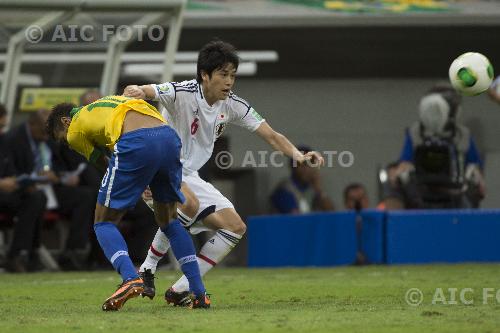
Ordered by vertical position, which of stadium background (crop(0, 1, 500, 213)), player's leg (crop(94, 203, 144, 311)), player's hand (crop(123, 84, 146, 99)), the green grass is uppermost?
stadium background (crop(0, 1, 500, 213))

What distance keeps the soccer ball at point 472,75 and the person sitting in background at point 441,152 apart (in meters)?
4.96

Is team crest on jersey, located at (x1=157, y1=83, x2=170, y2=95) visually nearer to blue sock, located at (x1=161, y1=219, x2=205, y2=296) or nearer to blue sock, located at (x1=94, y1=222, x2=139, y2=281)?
blue sock, located at (x1=161, y1=219, x2=205, y2=296)

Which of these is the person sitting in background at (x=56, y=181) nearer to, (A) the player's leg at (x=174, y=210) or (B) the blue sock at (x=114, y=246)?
(A) the player's leg at (x=174, y=210)

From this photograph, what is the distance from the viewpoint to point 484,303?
8.27 metres

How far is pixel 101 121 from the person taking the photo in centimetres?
795

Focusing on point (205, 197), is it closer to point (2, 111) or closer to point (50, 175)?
point (2, 111)

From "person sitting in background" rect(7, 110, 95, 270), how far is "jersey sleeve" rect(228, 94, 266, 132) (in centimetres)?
574

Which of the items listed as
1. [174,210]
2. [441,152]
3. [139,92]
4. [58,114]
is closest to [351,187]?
[441,152]

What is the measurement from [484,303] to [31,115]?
24.9 ft

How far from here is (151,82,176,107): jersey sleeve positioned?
344 inches

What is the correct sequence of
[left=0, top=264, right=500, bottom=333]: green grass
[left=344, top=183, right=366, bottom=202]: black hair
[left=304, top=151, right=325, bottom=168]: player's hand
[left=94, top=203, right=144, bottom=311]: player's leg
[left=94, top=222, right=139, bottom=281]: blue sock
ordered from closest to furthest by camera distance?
[left=0, top=264, right=500, bottom=333]: green grass, [left=94, top=203, right=144, bottom=311]: player's leg, [left=94, top=222, right=139, bottom=281]: blue sock, [left=304, top=151, right=325, bottom=168]: player's hand, [left=344, top=183, right=366, bottom=202]: black hair

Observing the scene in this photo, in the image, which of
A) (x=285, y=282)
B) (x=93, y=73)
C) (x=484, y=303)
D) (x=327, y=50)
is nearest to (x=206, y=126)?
(x=484, y=303)

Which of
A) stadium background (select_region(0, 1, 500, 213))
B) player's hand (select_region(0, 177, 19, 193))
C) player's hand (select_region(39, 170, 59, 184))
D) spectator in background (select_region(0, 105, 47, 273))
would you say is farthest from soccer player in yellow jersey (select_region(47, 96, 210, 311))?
stadium background (select_region(0, 1, 500, 213))

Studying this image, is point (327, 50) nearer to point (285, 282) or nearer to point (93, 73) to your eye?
point (93, 73)
